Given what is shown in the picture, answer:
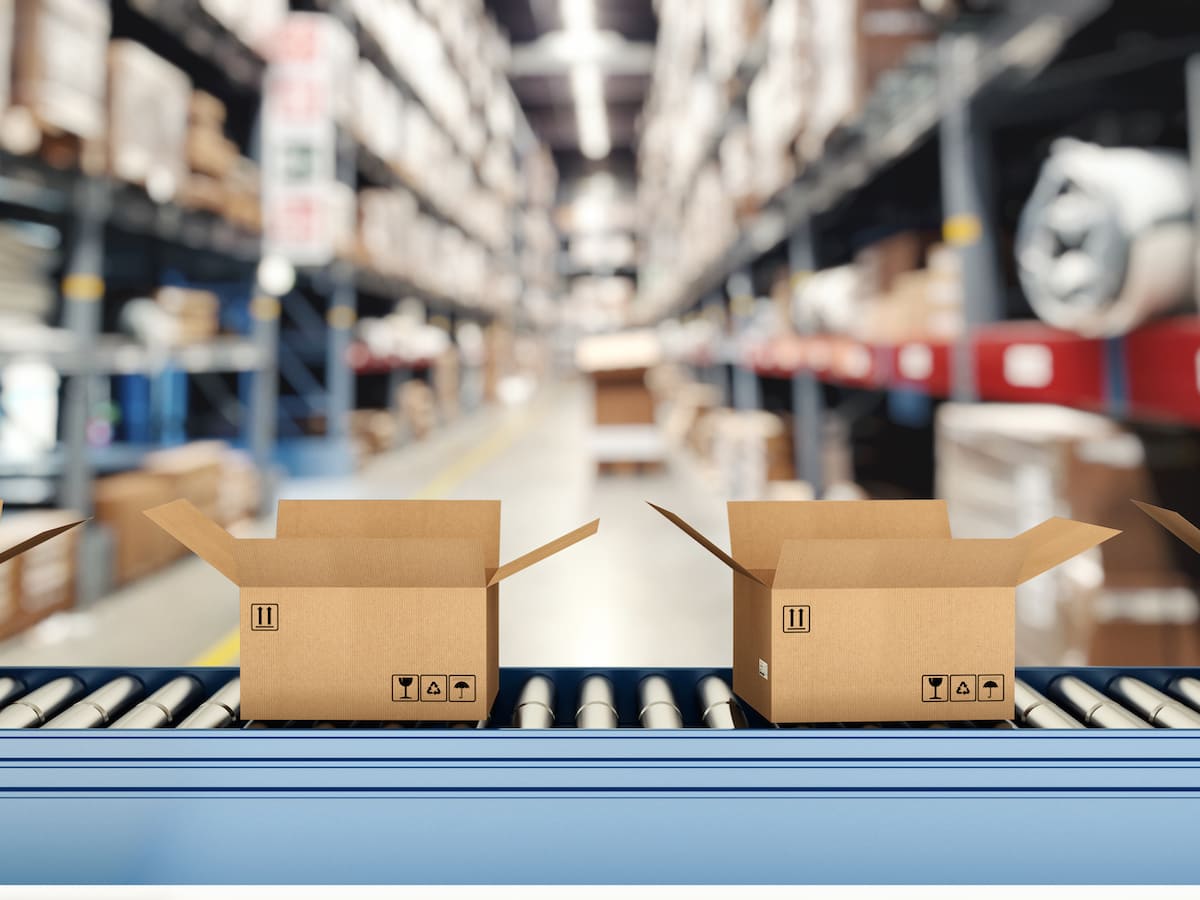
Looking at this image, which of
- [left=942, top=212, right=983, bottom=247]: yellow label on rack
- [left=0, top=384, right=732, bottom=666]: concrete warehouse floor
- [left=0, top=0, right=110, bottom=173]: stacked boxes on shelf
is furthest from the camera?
[left=0, top=0, right=110, bottom=173]: stacked boxes on shelf

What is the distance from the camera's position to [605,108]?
60.2 ft

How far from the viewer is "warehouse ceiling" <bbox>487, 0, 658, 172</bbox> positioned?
45.8ft

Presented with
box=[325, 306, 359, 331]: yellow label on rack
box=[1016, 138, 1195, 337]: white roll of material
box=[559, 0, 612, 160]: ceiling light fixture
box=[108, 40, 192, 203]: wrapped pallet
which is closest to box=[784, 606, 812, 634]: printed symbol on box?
box=[1016, 138, 1195, 337]: white roll of material

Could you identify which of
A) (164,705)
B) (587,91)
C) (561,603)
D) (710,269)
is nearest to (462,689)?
(164,705)

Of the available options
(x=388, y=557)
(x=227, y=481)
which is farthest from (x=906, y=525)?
(x=227, y=481)

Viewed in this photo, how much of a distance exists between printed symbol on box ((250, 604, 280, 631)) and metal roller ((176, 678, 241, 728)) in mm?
135

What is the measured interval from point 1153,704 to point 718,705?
51 centimetres

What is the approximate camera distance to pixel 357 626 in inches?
35.1

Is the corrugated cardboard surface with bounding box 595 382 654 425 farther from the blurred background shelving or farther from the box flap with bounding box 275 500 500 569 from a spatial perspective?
Result: the box flap with bounding box 275 500 500 569

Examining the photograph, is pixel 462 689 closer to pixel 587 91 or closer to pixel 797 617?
pixel 797 617

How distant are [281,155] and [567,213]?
1691 centimetres

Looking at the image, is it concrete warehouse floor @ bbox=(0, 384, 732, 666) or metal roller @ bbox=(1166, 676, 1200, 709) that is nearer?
metal roller @ bbox=(1166, 676, 1200, 709)

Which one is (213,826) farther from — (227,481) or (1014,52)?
(227,481)

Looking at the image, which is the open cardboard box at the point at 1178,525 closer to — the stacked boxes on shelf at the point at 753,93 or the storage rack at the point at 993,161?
the storage rack at the point at 993,161
